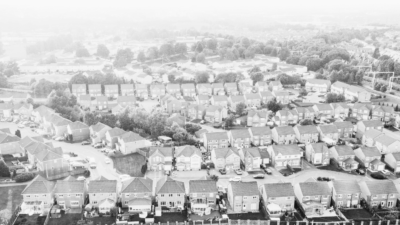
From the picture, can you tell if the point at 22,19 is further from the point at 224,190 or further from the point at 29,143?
the point at 224,190

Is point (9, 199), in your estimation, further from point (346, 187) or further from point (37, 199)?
point (346, 187)

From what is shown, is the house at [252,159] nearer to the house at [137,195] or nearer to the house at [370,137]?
the house at [137,195]

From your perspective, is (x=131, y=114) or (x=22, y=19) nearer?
(x=131, y=114)

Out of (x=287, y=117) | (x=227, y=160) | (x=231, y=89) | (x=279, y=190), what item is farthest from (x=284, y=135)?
(x=231, y=89)

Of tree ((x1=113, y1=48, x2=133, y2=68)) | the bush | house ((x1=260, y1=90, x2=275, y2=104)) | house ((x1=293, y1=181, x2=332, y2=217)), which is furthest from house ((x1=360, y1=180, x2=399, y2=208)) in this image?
tree ((x1=113, y1=48, x2=133, y2=68))

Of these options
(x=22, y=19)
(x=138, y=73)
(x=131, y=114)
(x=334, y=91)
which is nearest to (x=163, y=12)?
(x=22, y=19)
